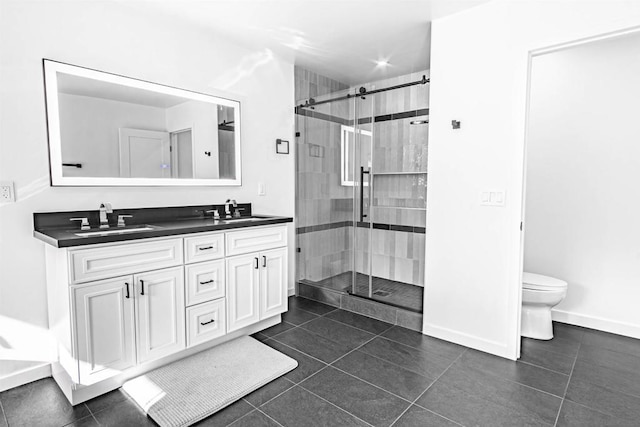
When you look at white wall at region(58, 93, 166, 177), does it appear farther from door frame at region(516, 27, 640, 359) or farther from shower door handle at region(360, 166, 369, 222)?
door frame at region(516, 27, 640, 359)

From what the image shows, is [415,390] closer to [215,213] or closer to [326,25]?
[215,213]

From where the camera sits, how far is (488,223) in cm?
246

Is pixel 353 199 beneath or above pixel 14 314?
above

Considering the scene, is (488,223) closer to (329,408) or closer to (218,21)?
(329,408)

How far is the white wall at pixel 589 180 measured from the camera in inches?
108

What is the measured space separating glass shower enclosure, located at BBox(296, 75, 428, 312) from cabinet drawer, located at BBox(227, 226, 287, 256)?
2.89ft

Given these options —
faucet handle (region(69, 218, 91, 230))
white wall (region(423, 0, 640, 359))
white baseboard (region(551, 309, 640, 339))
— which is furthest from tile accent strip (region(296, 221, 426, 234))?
faucet handle (region(69, 218, 91, 230))

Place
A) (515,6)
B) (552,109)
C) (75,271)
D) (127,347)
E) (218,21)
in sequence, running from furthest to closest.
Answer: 1. (552,109)
2. (218,21)
3. (515,6)
4. (127,347)
5. (75,271)

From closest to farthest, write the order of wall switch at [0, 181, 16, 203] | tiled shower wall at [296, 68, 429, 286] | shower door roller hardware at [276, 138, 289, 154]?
wall switch at [0, 181, 16, 203]
shower door roller hardware at [276, 138, 289, 154]
tiled shower wall at [296, 68, 429, 286]

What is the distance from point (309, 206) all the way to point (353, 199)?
1.58 ft

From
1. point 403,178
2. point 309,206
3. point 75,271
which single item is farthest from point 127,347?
point 403,178

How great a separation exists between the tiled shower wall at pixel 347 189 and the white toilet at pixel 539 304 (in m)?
1.11

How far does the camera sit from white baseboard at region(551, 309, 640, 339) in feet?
9.01

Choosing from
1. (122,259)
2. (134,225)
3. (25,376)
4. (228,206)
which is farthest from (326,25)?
(25,376)
